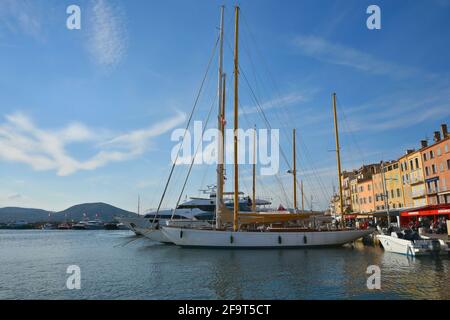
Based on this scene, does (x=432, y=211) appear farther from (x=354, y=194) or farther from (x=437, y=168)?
(x=354, y=194)

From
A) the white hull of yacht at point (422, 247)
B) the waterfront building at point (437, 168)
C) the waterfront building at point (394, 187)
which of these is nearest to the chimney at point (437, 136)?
the waterfront building at point (437, 168)

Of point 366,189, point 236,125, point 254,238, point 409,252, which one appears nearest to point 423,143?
point 366,189

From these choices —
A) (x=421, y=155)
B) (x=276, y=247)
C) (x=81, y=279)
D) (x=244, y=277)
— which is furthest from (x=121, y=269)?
(x=421, y=155)

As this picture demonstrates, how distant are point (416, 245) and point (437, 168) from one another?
A: 31627 millimetres

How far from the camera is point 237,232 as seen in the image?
1356 inches

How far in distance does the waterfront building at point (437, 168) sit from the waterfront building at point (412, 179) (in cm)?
144

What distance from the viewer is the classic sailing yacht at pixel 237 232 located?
113ft

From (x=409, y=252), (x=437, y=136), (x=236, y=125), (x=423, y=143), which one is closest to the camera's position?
(x=409, y=252)

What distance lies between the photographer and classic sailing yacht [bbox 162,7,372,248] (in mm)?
34531

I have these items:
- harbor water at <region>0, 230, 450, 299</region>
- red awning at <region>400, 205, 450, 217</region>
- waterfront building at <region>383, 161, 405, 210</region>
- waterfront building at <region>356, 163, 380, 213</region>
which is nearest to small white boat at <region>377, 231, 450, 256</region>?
harbor water at <region>0, 230, 450, 299</region>

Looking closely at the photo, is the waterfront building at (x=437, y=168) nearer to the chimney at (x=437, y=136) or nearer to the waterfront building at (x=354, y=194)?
the chimney at (x=437, y=136)

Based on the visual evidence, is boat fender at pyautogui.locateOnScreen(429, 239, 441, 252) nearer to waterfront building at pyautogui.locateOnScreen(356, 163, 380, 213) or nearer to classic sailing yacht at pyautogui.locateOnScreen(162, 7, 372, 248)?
classic sailing yacht at pyautogui.locateOnScreen(162, 7, 372, 248)

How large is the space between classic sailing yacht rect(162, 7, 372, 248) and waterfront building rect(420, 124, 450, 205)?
2045 centimetres

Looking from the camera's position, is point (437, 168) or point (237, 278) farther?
point (437, 168)
